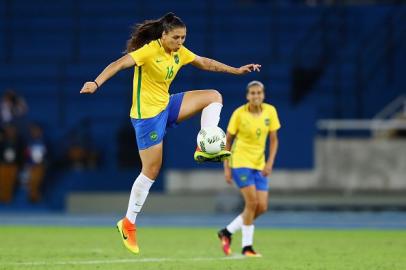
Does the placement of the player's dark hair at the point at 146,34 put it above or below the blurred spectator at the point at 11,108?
above

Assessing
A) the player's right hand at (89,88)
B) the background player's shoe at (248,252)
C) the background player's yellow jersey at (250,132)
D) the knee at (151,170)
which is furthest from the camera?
the background player's yellow jersey at (250,132)

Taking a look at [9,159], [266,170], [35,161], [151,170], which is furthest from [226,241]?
[9,159]

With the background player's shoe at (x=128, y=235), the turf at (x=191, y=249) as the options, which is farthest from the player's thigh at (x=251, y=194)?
the background player's shoe at (x=128, y=235)

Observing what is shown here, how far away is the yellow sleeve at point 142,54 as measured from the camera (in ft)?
38.3

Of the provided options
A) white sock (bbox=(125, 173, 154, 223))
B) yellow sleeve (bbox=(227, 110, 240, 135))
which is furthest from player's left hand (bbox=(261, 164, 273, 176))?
white sock (bbox=(125, 173, 154, 223))

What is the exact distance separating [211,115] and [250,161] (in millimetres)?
3142

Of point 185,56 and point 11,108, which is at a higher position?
point 185,56

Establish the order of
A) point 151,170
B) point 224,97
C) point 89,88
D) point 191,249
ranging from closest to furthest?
point 89,88
point 151,170
point 191,249
point 224,97

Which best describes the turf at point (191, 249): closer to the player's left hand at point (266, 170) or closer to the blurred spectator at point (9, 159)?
the player's left hand at point (266, 170)

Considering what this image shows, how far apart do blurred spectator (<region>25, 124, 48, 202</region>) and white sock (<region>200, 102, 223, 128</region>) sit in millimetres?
14089

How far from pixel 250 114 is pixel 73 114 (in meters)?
12.9

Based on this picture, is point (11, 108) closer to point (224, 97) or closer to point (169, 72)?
point (224, 97)

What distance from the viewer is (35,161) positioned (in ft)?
84.8

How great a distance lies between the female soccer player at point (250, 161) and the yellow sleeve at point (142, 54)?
10.8 feet
